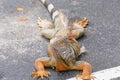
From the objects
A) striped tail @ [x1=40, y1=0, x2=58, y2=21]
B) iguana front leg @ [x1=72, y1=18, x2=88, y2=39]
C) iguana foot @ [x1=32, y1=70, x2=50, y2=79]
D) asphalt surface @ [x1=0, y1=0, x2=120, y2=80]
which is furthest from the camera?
striped tail @ [x1=40, y1=0, x2=58, y2=21]

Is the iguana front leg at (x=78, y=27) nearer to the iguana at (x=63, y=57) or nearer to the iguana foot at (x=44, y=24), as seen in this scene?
the iguana at (x=63, y=57)

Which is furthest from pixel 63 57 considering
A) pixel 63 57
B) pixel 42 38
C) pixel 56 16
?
pixel 56 16

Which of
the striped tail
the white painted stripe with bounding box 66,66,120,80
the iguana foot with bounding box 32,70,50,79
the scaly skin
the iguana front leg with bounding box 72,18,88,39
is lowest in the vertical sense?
the white painted stripe with bounding box 66,66,120,80

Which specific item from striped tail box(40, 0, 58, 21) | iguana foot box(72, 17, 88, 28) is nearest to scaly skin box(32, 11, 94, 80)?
iguana foot box(72, 17, 88, 28)

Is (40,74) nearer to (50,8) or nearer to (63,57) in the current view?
(63,57)

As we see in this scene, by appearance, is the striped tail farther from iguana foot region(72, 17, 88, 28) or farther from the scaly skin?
the scaly skin
